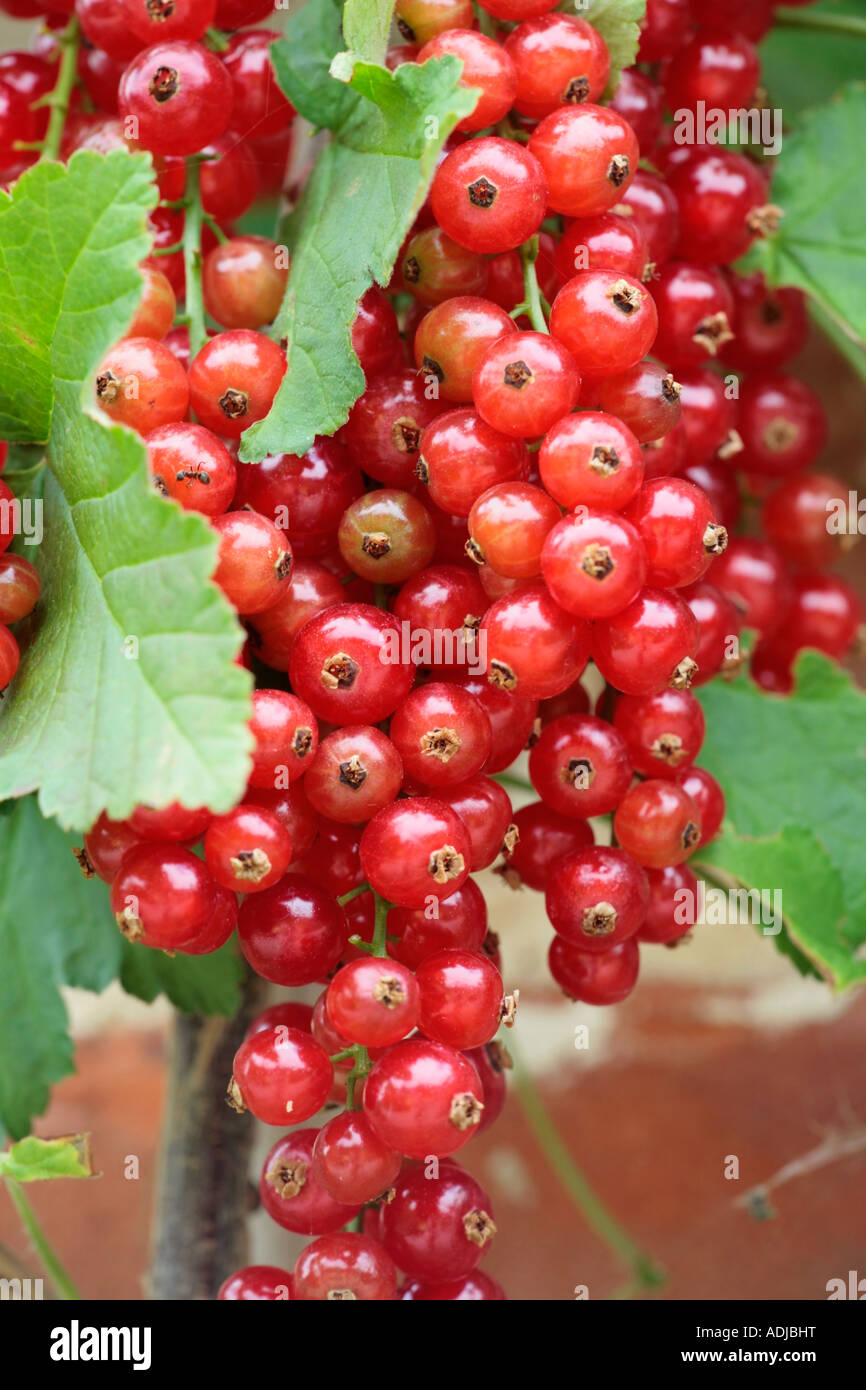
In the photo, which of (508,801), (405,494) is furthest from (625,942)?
(405,494)

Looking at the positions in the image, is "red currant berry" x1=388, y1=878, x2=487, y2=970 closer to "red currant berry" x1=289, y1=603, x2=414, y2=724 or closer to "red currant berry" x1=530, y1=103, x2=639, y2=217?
"red currant berry" x1=289, y1=603, x2=414, y2=724

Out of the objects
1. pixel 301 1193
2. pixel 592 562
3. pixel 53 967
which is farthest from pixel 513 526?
pixel 53 967

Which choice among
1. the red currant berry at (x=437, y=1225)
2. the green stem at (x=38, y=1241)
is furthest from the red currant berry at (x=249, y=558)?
the green stem at (x=38, y=1241)

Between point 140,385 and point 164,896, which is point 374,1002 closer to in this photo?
point 164,896

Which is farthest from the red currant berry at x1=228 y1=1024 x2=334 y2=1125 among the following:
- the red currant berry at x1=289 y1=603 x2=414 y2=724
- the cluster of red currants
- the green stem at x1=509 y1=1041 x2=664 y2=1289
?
the green stem at x1=509 y1=1041 x2=664 y2=1289

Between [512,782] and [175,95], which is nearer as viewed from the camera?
[175,95]
